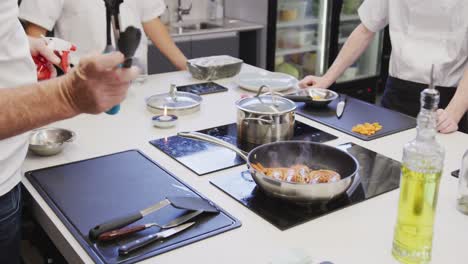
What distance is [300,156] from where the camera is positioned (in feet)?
4.52

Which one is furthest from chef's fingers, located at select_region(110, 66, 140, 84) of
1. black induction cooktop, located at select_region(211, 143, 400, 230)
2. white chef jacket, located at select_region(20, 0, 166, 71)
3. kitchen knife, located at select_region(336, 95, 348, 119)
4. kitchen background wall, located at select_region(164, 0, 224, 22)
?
kitchen background wall, located at select_region(164, 0, 224, 22)

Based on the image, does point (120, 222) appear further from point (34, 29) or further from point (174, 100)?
point (34, 29)

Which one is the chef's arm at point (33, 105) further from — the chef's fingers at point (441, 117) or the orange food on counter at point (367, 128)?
the chef's fingers at point (441, 117)

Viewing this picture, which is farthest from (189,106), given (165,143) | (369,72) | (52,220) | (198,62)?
(369,72)

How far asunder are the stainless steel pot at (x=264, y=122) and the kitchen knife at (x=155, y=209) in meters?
0.39

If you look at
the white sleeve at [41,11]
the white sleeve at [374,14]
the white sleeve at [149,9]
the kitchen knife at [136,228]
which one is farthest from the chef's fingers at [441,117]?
the white sleeve at [41,11]

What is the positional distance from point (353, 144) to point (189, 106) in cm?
Result: 61

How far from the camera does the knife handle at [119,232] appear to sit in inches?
41.6

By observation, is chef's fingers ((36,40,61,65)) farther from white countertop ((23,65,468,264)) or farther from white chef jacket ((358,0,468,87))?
Answer: white chef jacket ((358,0,468,87))

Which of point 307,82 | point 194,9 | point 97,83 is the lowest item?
point 307,82

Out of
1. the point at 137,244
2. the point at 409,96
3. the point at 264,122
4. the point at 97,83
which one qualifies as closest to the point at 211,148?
the point at 264,122

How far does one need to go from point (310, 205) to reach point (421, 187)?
305 millimetres

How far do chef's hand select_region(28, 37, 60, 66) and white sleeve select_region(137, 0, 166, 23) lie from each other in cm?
97

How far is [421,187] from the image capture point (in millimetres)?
954
